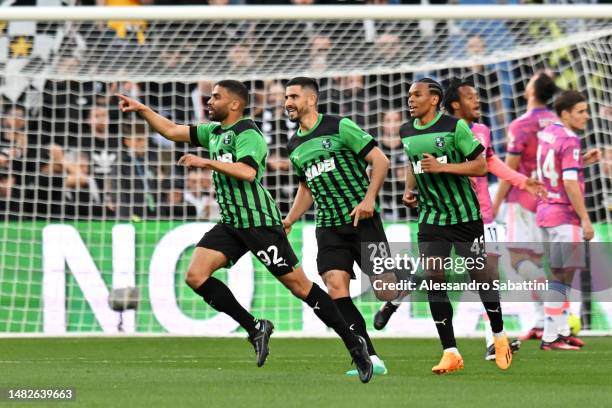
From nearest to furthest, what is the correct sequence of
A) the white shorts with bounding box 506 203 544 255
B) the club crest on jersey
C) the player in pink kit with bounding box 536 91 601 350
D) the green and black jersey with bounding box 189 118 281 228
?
the green and black jersey with bounding box 189 118 281 228, the club crest on jersey, the player in pink kit with bounding box 536 91 601 350, the white shorts with bounding box 506 203 544 255

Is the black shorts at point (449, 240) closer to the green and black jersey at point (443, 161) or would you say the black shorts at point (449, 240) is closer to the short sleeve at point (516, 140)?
the green and black jersey at point (443, 161)

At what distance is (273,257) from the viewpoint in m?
6.86

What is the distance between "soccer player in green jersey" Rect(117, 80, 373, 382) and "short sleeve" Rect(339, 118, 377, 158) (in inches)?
22.2

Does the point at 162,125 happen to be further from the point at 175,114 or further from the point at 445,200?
the point at 175,114

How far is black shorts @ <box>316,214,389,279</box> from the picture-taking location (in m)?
7.38

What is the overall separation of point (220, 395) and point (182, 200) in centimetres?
610

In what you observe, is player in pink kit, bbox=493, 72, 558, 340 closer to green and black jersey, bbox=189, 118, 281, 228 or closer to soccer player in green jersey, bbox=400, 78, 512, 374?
soccer player in green jersey, bbox=400, 78, 512, 374

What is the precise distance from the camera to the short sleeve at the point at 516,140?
32.5 ft

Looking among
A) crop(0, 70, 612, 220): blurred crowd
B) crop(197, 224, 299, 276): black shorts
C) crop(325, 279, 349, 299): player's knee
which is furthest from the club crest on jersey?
crop(0, 70, 612, 220): blurred crowd

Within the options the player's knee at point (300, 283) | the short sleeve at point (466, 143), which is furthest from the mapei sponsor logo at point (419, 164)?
the player's knee at point (300, 283)

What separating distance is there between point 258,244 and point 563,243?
3.43 metres

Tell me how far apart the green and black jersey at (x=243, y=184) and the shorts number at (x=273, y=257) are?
16cm

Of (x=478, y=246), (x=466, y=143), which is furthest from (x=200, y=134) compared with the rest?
(x=478, y=246)

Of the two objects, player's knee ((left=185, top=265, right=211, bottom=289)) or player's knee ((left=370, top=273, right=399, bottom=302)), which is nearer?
player's knee ((left=185, top=265, right=211, bottom=289))
